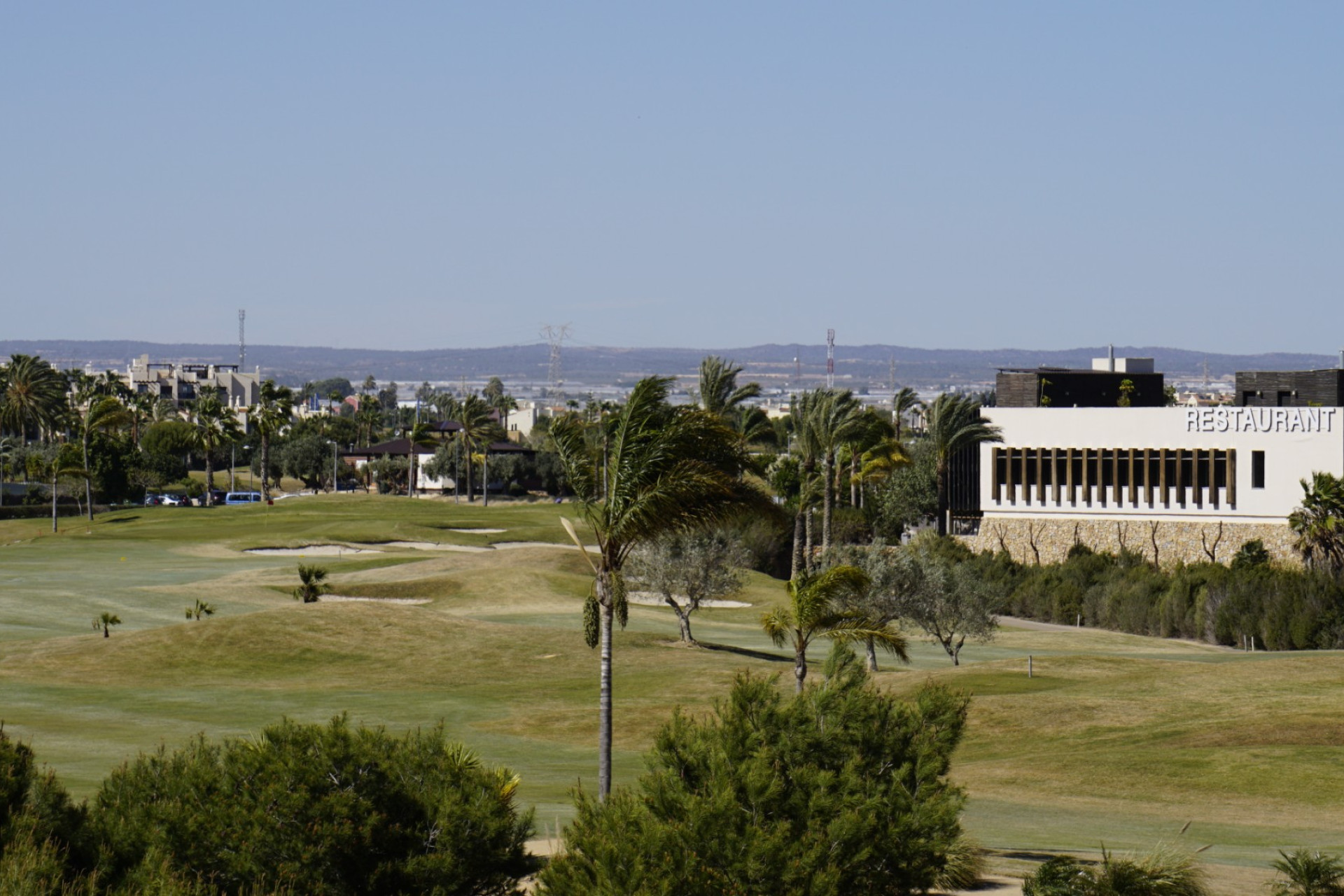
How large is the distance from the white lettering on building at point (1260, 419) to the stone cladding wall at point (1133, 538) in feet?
17.1

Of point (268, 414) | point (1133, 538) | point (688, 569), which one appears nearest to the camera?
point (688, 569)

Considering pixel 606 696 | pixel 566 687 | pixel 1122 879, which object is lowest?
pixel 566 687

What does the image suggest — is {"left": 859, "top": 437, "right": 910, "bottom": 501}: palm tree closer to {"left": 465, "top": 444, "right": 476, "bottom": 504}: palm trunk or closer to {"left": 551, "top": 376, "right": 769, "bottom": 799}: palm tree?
{"left": 465, "top": 444, "right": 476, "bottom": 504}: palm trunk

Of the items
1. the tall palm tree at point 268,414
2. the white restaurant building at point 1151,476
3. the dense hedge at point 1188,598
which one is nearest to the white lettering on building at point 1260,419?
the white restaurant building at point 1151,476

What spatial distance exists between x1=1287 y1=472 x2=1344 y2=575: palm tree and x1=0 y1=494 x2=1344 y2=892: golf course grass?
14304mm

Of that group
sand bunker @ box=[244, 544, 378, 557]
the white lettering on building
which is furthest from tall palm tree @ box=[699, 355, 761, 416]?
sand bunker @ box=[244, 544, 378, 557]

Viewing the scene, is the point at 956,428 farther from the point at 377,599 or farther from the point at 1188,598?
the point at 377,599

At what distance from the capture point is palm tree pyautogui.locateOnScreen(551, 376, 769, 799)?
26.2 metres

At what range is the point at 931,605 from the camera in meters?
56.6

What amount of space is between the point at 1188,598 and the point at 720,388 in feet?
84.9

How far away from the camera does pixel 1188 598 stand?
Answer: 264 ft

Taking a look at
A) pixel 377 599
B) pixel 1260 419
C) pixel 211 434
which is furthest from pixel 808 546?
pixel 211 434

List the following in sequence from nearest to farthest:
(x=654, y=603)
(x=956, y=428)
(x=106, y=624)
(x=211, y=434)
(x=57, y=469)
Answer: (x=106, y=624)
(x=654, y=603)
(x=956, y=428)
(x=57, y=469)
(x=211, y=434)

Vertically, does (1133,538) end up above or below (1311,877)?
below
